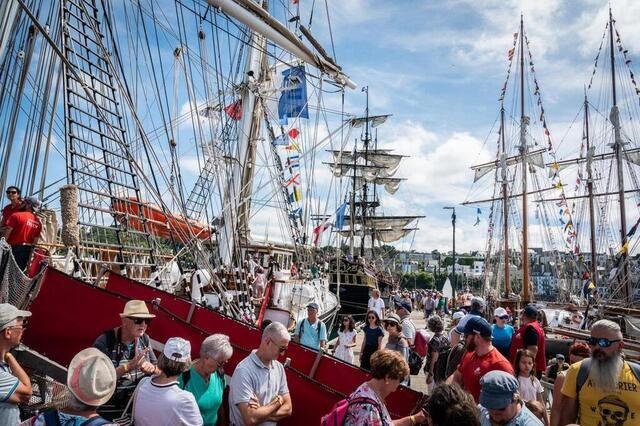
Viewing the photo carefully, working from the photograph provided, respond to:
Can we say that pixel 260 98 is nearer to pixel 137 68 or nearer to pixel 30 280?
pixel 137 68

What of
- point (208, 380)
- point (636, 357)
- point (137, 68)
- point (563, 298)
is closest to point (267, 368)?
point (208, 380)

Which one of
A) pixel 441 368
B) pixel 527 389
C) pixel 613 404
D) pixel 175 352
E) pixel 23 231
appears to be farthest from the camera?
pixel 23 231

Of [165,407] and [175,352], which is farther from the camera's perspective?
[175,352]

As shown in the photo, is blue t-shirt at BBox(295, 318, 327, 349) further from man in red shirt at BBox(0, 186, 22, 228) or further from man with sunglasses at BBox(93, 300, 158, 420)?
man in red shirt at BBox(0, 186, 22, 228)

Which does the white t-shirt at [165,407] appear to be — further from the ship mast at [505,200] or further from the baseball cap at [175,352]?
the ship mast at [505,200]

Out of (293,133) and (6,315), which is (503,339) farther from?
(293,133)

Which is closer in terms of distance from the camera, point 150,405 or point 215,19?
point 150,405

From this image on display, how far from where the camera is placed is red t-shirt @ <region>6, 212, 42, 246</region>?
521 cm

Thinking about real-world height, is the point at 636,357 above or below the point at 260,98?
below

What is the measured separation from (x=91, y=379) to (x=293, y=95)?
20095mm

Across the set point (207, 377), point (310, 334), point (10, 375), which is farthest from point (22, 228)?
point (310, 334)

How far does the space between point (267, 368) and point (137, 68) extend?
999cm

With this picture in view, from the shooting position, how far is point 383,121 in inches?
2277

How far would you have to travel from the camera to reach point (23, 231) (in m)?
5.27
